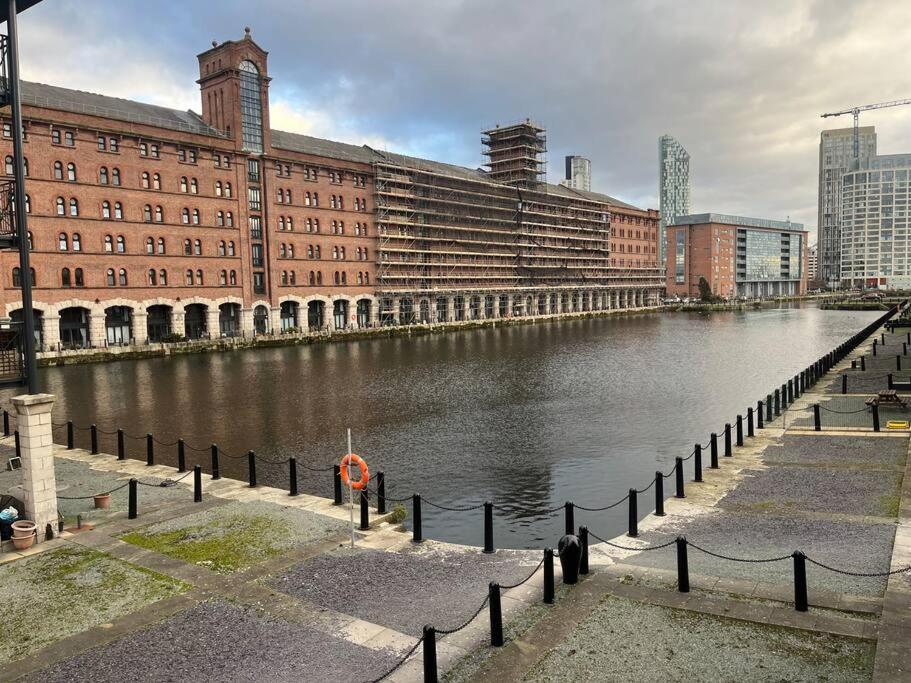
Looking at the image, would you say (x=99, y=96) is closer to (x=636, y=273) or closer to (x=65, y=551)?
(x=65, y=551)

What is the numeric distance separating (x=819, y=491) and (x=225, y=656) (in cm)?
1345

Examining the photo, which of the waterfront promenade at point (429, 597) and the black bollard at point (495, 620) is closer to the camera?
the waterfront promenade at point (429, 597)

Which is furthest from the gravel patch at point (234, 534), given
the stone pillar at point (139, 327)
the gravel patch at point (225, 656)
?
the stone pillar at point (139, 327)

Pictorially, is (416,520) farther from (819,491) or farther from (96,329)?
(96,329)

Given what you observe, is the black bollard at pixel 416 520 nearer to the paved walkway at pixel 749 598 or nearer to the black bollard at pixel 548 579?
the paved walkway at pixel 749 598

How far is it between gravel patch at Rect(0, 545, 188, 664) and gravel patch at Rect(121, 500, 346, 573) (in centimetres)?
95

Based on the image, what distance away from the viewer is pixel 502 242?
117062 mm

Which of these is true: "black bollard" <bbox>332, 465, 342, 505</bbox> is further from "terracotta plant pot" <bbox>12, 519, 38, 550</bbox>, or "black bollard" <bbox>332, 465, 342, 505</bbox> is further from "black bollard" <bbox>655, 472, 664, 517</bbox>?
"black bollard" <bbox>655, 472, 664, 517</bbox>

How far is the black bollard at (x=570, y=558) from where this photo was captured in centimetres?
1055

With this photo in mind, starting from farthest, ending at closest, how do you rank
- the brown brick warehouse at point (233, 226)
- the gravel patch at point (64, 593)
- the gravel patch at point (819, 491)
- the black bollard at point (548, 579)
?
1. the brown brick warehouse at point (233, 226)
2. the gravel patch at point (819, 491)
3. the black bollard at point (548, 579)
4. the gravel patch at point (64, 593)

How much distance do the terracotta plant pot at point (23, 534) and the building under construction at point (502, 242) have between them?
264ft

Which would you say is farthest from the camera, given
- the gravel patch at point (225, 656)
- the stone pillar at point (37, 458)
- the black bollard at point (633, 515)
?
the black bollard at point (633, 515)

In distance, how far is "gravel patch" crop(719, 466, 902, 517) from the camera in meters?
14.3

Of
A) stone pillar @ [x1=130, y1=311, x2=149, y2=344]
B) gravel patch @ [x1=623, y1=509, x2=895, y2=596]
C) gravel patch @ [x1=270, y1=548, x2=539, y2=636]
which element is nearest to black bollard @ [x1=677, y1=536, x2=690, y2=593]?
gravel patch @ [x1=623, y1=509, x2=895, y2=596]
